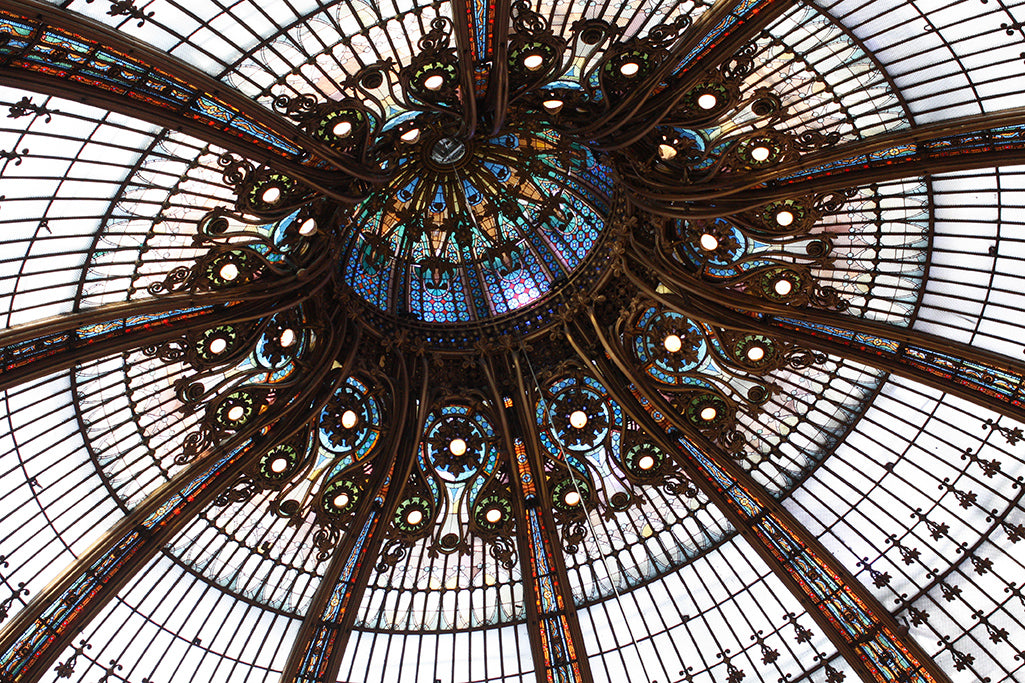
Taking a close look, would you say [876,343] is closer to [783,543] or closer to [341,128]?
[783,543]

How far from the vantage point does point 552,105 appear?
19.7 metres

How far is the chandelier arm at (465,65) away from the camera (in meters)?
16.6

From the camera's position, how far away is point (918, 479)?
2194 cm

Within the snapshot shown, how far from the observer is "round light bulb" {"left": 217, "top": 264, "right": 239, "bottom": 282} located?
19.2m

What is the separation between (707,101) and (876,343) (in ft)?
24.0

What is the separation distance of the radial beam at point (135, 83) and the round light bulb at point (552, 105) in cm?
507

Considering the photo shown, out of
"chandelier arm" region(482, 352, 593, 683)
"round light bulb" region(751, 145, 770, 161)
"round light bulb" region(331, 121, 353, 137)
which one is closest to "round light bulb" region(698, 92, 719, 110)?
"round light bulb" region(751, 145, 770, 161)

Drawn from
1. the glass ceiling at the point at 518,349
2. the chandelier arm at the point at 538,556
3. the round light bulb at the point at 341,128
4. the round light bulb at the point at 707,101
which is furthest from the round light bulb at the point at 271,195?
the round light bulb at the point at 707,101

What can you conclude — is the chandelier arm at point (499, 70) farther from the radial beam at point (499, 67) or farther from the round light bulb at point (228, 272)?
the round light bulb at point (228, 272)

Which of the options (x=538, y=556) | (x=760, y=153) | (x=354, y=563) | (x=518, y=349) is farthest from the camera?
(x=518, y=349)

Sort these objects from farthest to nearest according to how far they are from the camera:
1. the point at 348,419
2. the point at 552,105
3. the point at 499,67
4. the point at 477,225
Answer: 1. the point at 477,225
2. the point at 348,419
3. the point at 552,105
4. the point at 499,67

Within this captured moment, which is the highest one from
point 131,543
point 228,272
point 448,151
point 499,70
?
point 448,151

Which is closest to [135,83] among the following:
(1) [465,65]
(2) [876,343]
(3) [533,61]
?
(1) [465,65]

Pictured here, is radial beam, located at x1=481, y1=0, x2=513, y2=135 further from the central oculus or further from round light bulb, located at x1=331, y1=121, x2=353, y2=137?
round light bulb, located at x1=331, y1=121, x2=353, y2=137
